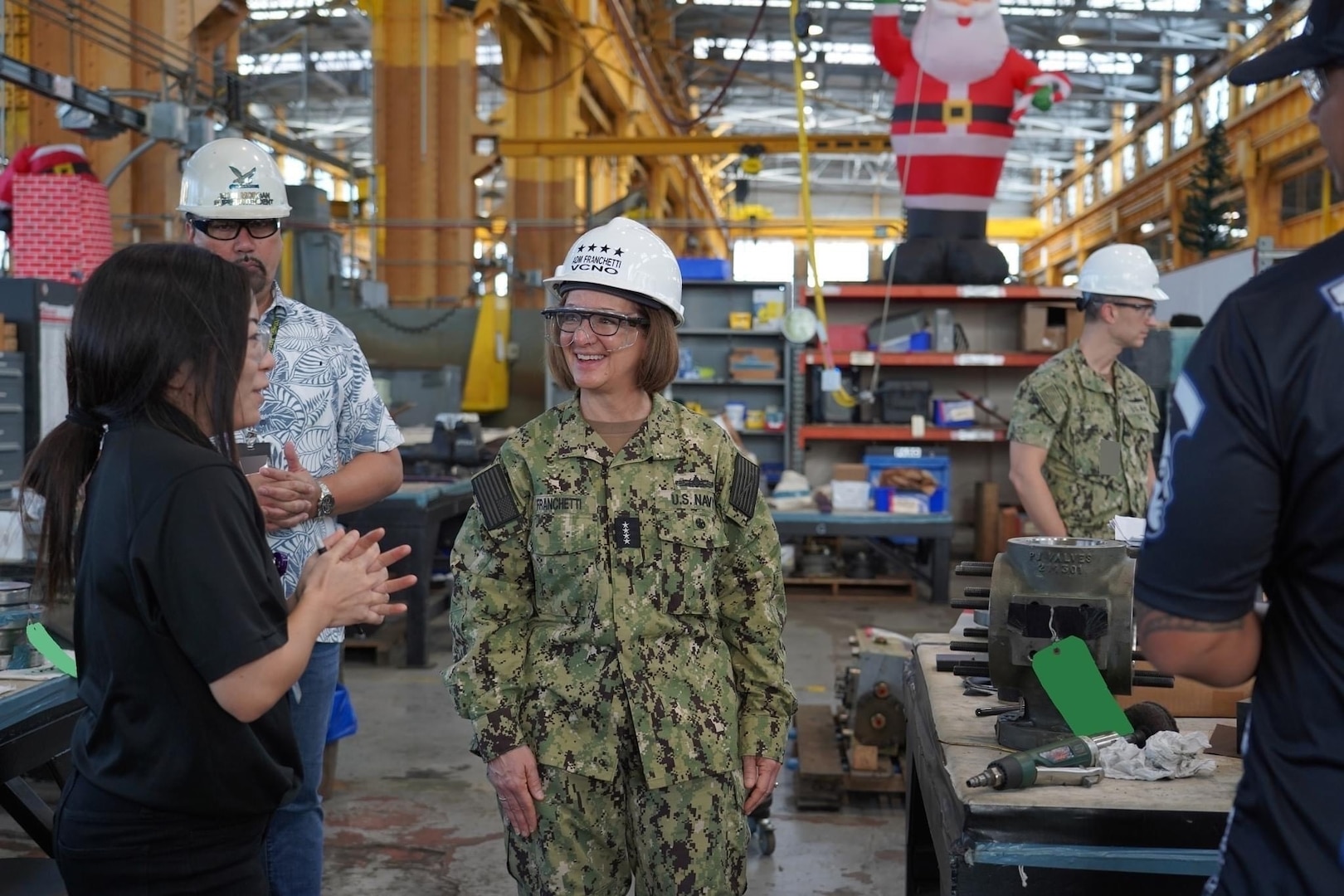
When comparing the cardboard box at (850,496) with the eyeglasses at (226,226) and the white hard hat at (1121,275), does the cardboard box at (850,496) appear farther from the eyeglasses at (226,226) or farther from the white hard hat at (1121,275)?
the eyeglasses at (226,226)

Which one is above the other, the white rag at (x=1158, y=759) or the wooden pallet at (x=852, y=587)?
the white rag at (x=1158, y=759)

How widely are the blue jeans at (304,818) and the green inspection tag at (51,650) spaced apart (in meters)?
0.46

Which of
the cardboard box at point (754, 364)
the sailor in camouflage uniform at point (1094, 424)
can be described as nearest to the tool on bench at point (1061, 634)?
the sailor in camouflage uniform at point (1094, 424)

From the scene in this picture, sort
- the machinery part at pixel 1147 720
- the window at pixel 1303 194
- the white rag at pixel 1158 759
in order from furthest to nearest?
the window at pixel 1303 194
the machinery part at pixel 1147 720
the white rag at pixel 1158 759

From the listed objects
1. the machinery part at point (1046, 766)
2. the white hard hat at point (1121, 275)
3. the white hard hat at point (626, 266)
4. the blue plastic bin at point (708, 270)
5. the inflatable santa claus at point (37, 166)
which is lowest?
the machinery part at point (1046, 766)

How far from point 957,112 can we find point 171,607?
711cm

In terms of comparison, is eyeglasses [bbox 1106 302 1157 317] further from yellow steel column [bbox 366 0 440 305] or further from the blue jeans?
yellow steel column [bbox 366 0 440 305]

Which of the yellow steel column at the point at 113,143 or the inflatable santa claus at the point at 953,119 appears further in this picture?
the yellow steel column at the point at 113,143

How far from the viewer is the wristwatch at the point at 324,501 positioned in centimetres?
239

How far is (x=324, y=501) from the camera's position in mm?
2420

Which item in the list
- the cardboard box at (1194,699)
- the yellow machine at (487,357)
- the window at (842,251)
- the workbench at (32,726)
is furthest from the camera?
the window at (842,251)

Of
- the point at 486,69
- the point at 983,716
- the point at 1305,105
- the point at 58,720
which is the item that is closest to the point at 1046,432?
the point at 983,716

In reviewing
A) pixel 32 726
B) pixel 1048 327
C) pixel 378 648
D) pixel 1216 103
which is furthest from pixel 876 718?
pixel 1216 103

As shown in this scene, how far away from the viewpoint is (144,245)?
5.34ft
